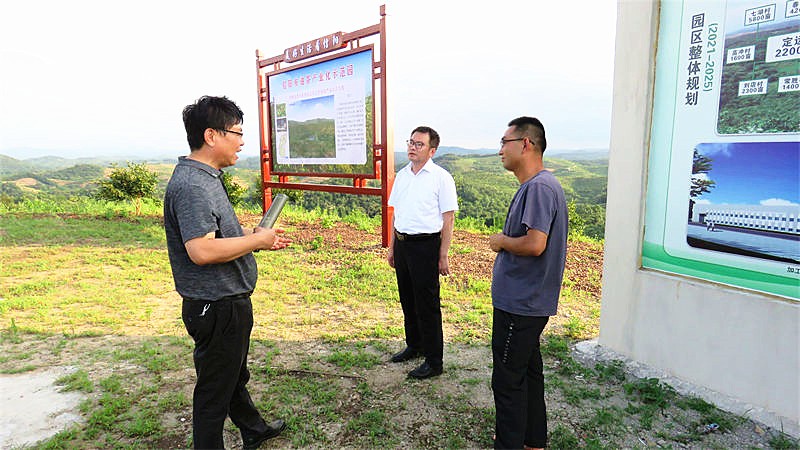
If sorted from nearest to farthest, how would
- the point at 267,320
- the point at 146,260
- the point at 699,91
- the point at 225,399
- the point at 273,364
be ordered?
the point at 225,399 → the point at 699,91 → the point at 273,364 → the point at 267,320 → the point at 146,260

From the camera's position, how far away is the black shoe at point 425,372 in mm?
3186

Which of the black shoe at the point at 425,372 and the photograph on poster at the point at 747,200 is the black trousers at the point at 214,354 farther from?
the photograph on poster at the point at 747,200

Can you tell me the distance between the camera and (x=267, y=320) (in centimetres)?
446

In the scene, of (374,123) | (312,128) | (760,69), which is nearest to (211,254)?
(760,69)

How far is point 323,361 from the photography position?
3529mm

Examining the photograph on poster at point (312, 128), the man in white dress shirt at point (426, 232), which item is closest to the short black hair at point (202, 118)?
the man in white dress shirt at point (426, 232)

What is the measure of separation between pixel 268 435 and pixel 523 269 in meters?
1.71

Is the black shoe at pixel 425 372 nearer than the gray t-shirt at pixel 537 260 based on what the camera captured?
No

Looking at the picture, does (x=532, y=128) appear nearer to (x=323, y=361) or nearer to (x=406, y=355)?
(x=406, y=355)

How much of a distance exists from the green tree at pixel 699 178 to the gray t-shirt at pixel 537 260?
55.2 inches

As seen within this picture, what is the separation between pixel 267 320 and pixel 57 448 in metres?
2.12

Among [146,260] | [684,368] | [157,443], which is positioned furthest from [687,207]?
[146,260]

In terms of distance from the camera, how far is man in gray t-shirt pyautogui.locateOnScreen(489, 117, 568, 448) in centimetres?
200

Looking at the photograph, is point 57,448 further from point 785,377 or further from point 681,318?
point 785,377
